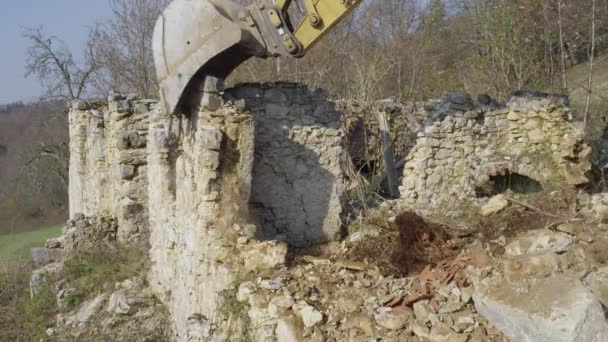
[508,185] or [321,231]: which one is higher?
[508,185]

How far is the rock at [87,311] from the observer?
7222 mm

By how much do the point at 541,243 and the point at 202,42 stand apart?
11.1ft

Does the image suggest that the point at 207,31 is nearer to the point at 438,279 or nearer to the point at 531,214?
the point at 438,279

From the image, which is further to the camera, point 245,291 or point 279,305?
point 245,291

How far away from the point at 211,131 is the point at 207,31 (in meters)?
0.96

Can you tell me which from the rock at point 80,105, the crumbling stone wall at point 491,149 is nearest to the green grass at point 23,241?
the rock at point 80,105

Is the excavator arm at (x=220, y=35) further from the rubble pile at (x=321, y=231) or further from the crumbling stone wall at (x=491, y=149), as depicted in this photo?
the crumbling stone wall at (x=491, y=149)

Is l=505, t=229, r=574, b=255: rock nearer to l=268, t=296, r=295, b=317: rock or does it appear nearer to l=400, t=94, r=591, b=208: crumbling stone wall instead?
l=268, t=296, r=295, b=317: rock

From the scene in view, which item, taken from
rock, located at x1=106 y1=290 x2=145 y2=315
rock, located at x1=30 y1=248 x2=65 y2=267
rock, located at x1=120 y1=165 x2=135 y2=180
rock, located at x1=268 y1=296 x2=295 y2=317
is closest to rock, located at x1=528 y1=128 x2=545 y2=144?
rock, located at x1=268 y1=296 x2=295 y2=317

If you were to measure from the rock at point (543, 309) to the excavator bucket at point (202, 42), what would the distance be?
9.70 ft

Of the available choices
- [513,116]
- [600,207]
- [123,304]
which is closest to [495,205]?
[600,207]

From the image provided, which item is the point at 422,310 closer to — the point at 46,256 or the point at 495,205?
the point at 495,205

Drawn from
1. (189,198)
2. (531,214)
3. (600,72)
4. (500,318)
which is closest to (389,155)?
(531,214)

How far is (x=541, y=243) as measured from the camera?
4.42 metres
